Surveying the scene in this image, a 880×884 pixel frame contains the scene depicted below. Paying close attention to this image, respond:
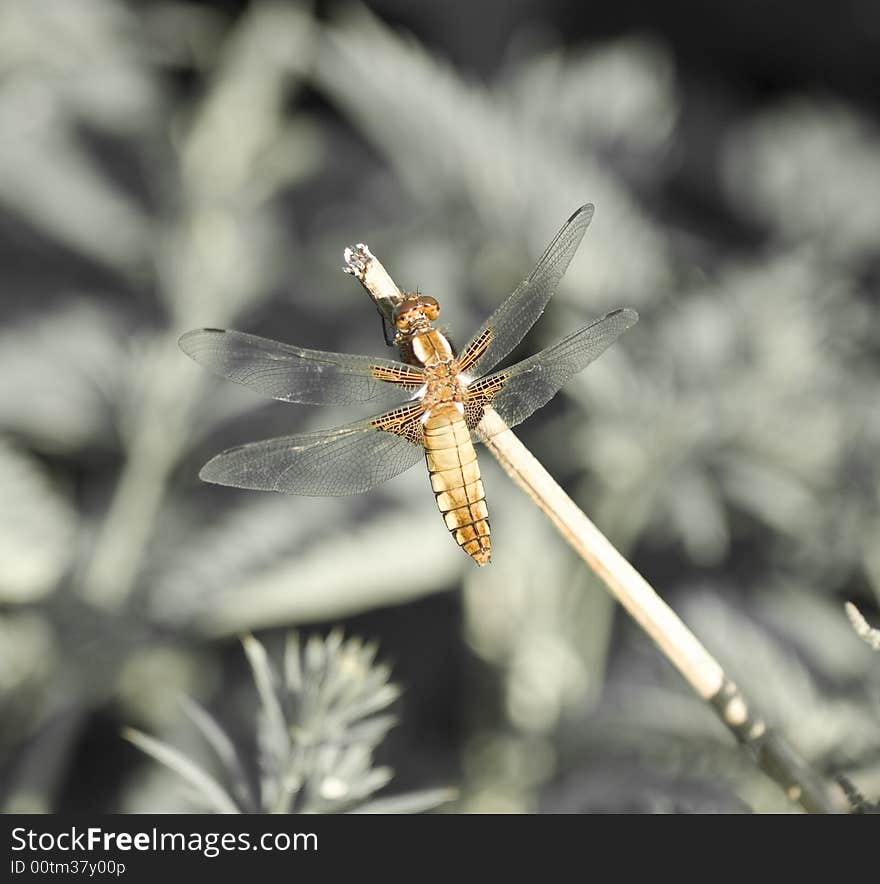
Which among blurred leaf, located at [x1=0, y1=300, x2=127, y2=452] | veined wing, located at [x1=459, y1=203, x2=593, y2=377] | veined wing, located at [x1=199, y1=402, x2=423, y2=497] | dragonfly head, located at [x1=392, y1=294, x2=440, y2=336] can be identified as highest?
blurred leaf, located at [x1=0, y1=300, x2=127, y2=452]

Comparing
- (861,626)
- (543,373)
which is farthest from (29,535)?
(861,626)

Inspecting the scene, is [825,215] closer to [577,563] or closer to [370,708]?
[577,563]

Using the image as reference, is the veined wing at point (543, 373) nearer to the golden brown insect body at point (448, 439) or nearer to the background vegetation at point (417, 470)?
the golden brown insect body at point (448, 439)

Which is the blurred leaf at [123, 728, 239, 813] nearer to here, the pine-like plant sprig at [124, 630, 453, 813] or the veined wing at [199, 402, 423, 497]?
the pine-like plant sprig at [124, 630, 453, 813]

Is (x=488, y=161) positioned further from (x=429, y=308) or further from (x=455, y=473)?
(x=455, y=473)

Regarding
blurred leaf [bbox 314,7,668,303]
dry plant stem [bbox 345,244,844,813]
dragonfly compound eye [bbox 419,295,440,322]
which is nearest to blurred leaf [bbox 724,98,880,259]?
blurred leaf [bbox 314,7,668,303]

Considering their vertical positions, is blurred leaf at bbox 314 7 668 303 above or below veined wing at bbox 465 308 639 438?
above

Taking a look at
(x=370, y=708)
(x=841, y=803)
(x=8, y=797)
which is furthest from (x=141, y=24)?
(x=841, y=803)
